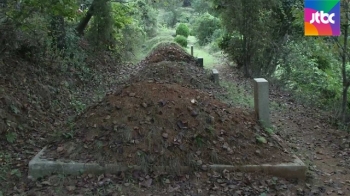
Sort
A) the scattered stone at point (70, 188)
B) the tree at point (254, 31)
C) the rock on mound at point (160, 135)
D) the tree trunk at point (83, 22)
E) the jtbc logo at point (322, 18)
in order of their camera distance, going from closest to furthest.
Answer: the scattered stone at point (70, 188) → the rock on mound at point (160, 135) → the jtbc logo at point (322, 18) → the tree at point (254, 31) → the tree trunk at point (83, 22)

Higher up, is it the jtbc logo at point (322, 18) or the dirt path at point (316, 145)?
the jtbc logo at point (322, 18)

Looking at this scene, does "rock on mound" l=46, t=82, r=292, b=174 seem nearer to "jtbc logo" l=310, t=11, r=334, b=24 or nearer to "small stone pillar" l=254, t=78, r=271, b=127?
"small stone pillar" l=254, t=78, r=271, b=127

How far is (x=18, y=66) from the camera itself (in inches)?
334

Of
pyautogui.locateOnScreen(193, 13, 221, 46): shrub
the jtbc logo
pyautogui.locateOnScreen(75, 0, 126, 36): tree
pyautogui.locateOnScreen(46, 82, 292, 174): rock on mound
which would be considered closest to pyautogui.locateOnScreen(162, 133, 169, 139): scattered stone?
pyautogui.locateOnScreen(46, 82, 292, 174): rock on mound

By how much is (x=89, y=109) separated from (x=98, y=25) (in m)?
9.98

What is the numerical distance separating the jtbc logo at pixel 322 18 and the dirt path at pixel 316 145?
6.83 feet

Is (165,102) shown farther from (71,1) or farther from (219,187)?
(71,1)

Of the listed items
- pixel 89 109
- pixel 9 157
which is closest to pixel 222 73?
pixel 89 109

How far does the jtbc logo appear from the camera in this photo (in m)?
7.93

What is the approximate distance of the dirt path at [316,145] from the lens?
16.8 ft

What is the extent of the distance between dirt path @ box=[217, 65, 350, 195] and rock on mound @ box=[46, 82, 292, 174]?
2.05ft

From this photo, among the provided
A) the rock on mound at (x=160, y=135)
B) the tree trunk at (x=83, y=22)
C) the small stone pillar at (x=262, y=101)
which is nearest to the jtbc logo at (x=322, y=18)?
the small stone pillar at (x=262, y=101)

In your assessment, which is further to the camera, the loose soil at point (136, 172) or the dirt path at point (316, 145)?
the dirt path at point (316, 145)

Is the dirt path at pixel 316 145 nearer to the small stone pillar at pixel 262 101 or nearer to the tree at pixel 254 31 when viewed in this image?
the small stone pillar at pixel 262 101
